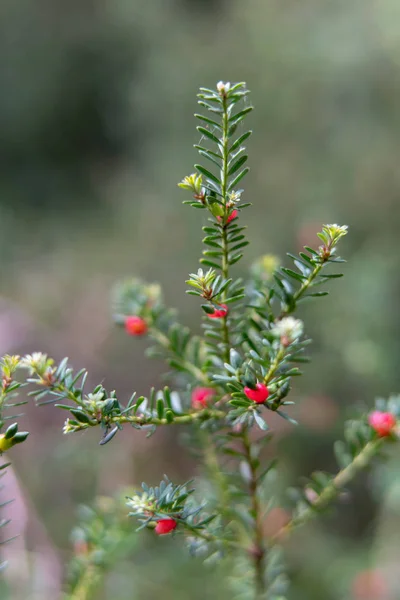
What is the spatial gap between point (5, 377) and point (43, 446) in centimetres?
112

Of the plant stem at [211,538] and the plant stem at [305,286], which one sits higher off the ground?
the plant stem at [305,286]

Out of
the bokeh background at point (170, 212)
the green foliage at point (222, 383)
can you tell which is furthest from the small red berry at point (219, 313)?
the bokeh background at point (170, 212)

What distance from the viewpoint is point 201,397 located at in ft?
1.31

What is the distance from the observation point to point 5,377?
31cm

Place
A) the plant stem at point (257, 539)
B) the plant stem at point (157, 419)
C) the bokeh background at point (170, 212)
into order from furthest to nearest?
the bokeh background at point (170, 212) < the plant stem at point (257, 539) < the plant stem at point (157, 419)

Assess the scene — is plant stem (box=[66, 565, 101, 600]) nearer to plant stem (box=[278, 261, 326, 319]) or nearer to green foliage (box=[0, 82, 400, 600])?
green foliage (box=[0, 82, 400, 600])

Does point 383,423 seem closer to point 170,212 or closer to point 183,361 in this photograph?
point 183,361

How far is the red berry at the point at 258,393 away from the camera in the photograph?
Result: 0.99ft

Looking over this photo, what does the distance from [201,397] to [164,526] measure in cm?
10

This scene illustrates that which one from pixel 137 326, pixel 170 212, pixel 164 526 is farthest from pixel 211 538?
pixel 170 212

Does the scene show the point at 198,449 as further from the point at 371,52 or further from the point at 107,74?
the point at 107,74

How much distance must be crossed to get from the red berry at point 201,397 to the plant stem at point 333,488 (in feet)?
0.42

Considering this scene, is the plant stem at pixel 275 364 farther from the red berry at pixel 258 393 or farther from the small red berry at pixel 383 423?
the small red berry at pixel 383 423

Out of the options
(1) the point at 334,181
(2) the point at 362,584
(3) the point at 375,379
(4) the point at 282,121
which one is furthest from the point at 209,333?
(4) the point at 282,121
